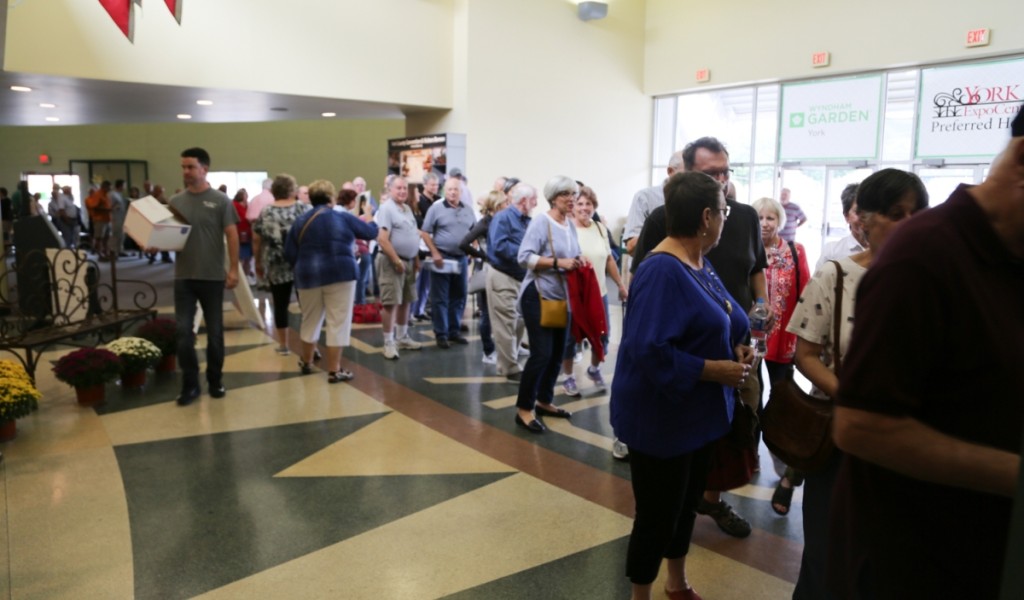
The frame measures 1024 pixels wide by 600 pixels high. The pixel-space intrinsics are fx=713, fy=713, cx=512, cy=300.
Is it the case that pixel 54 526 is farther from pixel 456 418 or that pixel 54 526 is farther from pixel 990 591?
pixel 990 591

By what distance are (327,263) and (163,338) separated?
1.72 m

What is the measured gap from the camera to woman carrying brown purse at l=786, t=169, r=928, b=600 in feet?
7.50

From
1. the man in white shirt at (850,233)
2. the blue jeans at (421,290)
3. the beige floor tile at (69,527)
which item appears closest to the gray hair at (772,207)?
the man in white shirt at (850,233)

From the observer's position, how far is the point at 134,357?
18.8 ft

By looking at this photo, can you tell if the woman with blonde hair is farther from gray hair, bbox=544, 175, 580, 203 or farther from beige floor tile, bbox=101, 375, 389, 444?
gray hair, bbox=544, 175, 580, 203

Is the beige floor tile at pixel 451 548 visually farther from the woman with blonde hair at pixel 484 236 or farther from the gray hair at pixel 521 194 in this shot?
the woman with blonde hair at pixel 484 236

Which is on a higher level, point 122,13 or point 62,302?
point 122,13

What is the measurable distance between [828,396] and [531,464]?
222 cm

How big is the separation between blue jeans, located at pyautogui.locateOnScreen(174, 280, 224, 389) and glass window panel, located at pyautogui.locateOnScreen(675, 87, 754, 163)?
10.2 meters

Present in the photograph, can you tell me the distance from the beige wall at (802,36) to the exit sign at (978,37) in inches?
2.6

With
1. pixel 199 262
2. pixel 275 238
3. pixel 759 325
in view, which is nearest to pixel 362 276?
pixel 275 238

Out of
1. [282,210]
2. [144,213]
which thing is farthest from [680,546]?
[282,210]

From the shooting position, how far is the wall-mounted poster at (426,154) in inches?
458

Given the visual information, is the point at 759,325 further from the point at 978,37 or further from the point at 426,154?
the point at 426,154
